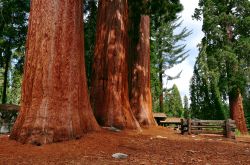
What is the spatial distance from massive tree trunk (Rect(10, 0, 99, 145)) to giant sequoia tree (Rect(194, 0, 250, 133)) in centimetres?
1716

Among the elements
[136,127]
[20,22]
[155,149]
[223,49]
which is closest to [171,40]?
[223,49]

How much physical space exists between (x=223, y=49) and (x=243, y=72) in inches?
93.8

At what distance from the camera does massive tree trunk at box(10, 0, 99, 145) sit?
7.48 meters

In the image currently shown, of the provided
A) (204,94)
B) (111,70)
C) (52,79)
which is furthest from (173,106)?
(52,79)

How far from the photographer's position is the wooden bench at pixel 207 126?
50.3 ft

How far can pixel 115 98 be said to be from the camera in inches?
456

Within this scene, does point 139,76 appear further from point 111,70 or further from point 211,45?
point 211,45

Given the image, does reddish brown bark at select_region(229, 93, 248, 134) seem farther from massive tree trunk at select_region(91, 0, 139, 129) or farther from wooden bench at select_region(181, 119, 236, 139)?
massive tree trunk at select_region(91, 0, 139, 129)

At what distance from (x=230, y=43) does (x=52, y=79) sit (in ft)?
64.0

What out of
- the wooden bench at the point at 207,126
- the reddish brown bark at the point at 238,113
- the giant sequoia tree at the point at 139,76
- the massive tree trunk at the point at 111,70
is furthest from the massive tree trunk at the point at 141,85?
the reddish brown bark at the point at 238,113

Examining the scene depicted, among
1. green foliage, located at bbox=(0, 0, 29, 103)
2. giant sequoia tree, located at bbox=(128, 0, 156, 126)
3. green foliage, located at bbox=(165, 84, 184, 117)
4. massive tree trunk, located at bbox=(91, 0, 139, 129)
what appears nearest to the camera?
massive tree trunk, located at bbox=(91, 0, 139, 129)

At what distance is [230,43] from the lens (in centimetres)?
2442

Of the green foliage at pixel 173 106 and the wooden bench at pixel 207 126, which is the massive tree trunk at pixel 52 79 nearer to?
the wooden bench at pixel 207 126

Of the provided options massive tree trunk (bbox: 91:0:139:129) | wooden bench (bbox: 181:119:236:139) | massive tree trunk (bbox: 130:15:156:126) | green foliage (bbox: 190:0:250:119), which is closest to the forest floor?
massive tree trunk (bbox: 91:0:139:129)
